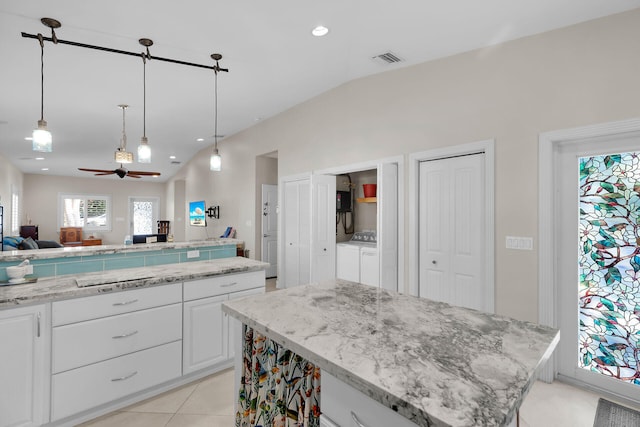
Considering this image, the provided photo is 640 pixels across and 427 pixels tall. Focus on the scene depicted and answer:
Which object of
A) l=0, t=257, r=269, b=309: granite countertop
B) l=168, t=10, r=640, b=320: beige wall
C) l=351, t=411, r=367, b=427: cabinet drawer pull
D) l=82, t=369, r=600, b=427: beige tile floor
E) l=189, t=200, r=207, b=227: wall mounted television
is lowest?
l=82, t=369, r=600, b=427: beige tile floor

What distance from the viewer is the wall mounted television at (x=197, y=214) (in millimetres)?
7882

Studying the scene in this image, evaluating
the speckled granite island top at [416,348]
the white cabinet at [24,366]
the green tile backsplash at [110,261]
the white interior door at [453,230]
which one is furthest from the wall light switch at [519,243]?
the white cabinet at [24,366]

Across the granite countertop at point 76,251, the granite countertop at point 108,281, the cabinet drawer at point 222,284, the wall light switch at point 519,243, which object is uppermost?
the wall light switch at point 519,243

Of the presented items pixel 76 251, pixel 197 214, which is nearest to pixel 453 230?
pixel 76 251

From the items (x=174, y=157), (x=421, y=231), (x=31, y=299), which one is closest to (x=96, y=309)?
(x=31, y=299)

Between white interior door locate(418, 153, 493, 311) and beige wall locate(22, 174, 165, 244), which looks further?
beige wall locate(22, 174, 165, 244)

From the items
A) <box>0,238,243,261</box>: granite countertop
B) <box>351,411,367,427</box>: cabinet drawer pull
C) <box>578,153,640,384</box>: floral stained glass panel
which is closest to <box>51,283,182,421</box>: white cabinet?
<box>0,238,243,261</box>: granite countertop

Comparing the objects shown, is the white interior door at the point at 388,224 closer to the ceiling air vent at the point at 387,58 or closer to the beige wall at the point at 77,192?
the ceiling air vent at the point at 387,58

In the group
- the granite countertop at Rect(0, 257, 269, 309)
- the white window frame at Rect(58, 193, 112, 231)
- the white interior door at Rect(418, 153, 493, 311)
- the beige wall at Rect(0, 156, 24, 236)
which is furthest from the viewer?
the white window frame at Rect(58, 193, 112, 231)

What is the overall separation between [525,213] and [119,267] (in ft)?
11.1

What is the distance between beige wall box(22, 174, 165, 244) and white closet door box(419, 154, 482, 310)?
37.2 ft

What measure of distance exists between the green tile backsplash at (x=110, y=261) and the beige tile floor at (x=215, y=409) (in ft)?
3.43

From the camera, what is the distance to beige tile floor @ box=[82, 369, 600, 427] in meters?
2.00

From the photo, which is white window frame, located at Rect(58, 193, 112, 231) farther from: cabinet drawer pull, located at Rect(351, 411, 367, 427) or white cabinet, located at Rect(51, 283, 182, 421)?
cabinet drawer pull, located at Rect(351, 411, 367, 427)
